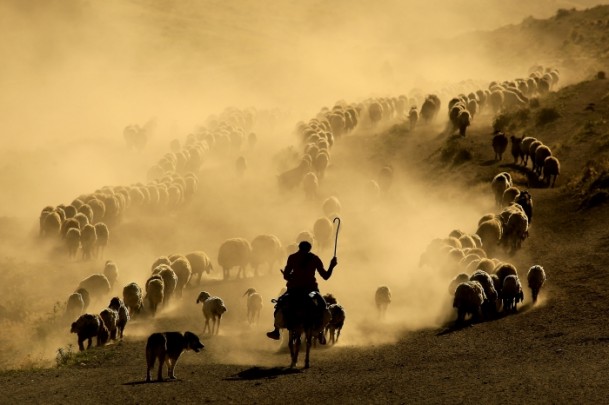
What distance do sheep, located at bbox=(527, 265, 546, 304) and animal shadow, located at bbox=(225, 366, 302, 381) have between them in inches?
349

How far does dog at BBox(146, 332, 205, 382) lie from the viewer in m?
16.0

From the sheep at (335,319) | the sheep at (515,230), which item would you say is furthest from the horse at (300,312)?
the sheep at (515,230)

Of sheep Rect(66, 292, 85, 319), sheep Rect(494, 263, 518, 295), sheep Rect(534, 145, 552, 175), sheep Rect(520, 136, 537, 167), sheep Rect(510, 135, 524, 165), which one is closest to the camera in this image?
sheep Rect(494, 263, 518, 295)

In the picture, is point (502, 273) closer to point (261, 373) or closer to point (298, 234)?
point (261, 373)

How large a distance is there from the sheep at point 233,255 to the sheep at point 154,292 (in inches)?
207

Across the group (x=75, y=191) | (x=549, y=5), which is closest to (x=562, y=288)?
(x=75, y=191)

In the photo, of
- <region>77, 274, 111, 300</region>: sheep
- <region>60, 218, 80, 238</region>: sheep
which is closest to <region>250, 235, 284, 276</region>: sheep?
<region>77, 274, 111, 300</region>: sheep

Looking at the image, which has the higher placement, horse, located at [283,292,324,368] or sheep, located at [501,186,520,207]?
sheep, located at [501,186,520,207]

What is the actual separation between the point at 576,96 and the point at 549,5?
505ft

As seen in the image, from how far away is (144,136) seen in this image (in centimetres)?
6012

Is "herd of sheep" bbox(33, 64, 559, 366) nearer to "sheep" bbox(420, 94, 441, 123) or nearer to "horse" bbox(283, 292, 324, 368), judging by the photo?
"sheep" bbox(420, 94, 441, 123)

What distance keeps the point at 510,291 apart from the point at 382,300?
11.9 ft

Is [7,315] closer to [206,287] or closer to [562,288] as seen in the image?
[206,287]

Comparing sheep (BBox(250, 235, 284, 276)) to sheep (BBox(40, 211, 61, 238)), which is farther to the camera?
sheep (BBox(40, 211, 61, 238))
